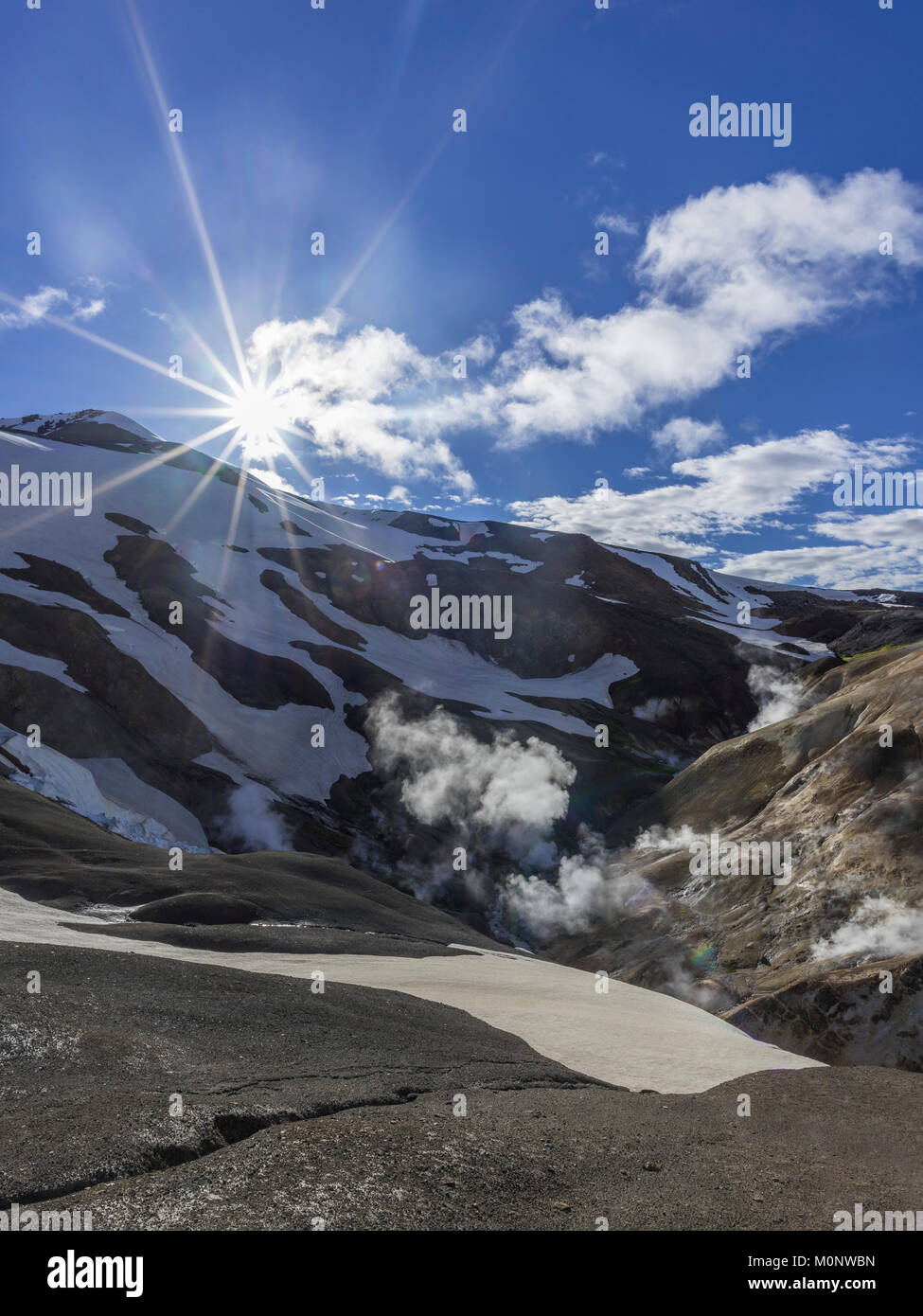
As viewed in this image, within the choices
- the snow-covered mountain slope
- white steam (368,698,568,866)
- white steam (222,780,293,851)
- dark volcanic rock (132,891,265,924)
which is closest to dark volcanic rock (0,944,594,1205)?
dark volcanic rock (132,891,265,924)

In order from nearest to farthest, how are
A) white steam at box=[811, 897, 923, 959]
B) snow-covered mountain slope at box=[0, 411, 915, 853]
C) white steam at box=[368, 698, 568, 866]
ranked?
1. white steam at box=[811, 897, 923, 959]
2. snow-covered mountain slope at box=[0, 411, 915, 853]
3. white steam at box=[368, 698, 568, 866]

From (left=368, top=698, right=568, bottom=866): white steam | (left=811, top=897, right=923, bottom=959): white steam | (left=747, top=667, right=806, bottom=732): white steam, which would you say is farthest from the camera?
(left=747, top=667, right=806, bottom=732): white steam

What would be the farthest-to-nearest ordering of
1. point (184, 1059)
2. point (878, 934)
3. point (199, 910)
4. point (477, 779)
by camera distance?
point (477, 779)
point (878, 934)
point (199, 910)
point (184, 1059)

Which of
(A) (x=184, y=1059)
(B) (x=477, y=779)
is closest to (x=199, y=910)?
(A) (x=184, y=1059)

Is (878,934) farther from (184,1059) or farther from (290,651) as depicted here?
(290,651)

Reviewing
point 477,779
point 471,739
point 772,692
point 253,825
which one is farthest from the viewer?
point 772,692

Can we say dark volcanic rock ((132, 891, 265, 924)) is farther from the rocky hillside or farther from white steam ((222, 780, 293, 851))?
white steam ((222, 780, 293, 851))

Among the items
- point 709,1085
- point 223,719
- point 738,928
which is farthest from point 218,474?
point 709,1085

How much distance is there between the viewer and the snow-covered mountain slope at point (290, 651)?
176 feet

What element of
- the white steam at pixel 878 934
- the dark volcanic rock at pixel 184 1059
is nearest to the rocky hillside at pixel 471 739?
the white steam at pixel 878 934

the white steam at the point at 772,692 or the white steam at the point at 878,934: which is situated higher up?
the white steam at the point at 772,692

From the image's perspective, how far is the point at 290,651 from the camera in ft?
247

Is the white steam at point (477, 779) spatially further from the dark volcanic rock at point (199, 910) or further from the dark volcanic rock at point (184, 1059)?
the dark volcanic rock at point (184, 1059)

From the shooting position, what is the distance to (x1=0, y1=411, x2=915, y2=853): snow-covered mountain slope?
53.7m
